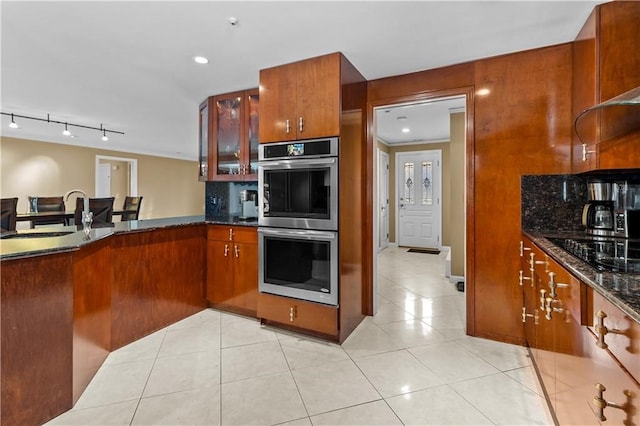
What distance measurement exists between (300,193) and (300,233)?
0.34 metres

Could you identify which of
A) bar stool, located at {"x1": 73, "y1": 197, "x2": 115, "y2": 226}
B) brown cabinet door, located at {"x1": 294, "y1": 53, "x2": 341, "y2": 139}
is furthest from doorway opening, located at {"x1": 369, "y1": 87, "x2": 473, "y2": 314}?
bar stool, located at {"x1": 73, "y1": 197, "x2": 115, "y2": 226}

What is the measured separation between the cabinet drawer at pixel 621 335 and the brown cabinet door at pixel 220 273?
8.89 ft

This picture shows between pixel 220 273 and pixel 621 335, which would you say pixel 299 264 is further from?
pixel 621 335

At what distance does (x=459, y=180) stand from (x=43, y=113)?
20.4 feet

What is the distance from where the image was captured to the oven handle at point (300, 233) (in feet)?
7.89

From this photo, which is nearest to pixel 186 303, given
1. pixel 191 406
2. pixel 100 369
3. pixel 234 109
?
pixel 100 369

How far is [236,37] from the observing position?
7.40 feet

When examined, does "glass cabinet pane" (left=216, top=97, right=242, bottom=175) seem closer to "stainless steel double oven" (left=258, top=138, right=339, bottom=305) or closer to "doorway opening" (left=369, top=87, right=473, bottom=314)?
"stainless steel double oven" (left=258, top=138, right=339, bottom=305)

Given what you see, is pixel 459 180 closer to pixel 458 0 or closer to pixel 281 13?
pixel 458 0

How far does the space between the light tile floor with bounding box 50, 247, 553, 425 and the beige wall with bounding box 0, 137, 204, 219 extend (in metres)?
6.06

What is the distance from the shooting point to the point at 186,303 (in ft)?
9.76

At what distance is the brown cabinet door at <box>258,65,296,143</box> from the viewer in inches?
102

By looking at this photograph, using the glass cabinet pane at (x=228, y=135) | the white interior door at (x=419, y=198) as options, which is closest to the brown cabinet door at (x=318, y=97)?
the glass cabinet pane at (x=228, y=135)

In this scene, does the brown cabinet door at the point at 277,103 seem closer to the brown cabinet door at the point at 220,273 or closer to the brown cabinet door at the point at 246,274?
the brown cabinet door at the point at 246,274
